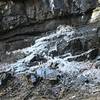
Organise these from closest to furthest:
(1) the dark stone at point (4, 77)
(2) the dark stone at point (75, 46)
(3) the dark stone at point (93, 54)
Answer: (1) the dark stone at point (4, 77) < (3) the dark stone at point (93, 54) < (2) the dark stone at point (75, 46)

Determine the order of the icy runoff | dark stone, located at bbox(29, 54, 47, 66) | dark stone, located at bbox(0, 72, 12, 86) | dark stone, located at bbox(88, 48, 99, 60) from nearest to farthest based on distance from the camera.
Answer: dark stone, located at bbox(0, 72, 12, 86)
the icy runoff
dark stone, located at bbox(88, 48, 99, 60)
dark stone, located at bbox(29, 54, 47, 66)

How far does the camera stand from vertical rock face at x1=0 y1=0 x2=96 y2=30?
16.7 meters

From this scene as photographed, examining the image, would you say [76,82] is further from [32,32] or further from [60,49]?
[32,32]

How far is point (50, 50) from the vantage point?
545 inches

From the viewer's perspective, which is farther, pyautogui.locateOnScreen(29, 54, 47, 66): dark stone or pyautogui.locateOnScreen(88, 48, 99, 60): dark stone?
pyautogui.locateOnScreen(29, 54, 47, 66): dark stone

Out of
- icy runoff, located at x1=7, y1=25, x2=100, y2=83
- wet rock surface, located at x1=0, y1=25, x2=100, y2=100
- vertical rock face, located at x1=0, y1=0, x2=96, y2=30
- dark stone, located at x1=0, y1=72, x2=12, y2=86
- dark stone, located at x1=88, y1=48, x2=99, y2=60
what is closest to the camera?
wet rock surface, located at x1=0, y1=25, x2=100, y2=100

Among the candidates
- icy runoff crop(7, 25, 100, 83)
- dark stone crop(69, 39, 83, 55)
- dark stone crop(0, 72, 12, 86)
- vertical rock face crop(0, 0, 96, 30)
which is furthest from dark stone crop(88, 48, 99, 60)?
vertical rock face crop(0, 0, 96, 30)

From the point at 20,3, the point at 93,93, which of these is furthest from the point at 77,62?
the point at 20,3

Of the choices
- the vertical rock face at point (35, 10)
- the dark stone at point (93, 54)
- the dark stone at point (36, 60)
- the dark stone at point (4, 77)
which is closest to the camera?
the dark stone at point (4, 77)

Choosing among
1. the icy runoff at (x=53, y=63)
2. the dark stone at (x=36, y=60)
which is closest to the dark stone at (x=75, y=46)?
the icy runoff at (x=53, y=63)

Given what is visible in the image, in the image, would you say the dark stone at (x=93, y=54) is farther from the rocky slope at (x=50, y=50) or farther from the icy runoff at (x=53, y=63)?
the icy runoff at (x=53, y=63)

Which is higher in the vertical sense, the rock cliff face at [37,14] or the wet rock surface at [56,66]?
the rock cliff face at [37,14]

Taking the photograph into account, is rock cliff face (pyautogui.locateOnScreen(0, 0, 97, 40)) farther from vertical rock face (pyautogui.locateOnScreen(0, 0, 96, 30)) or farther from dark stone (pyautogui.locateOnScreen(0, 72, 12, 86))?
dark stone (pyautogui.locateOnScreen(0, 72, 12, 86))

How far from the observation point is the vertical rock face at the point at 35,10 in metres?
16.7
